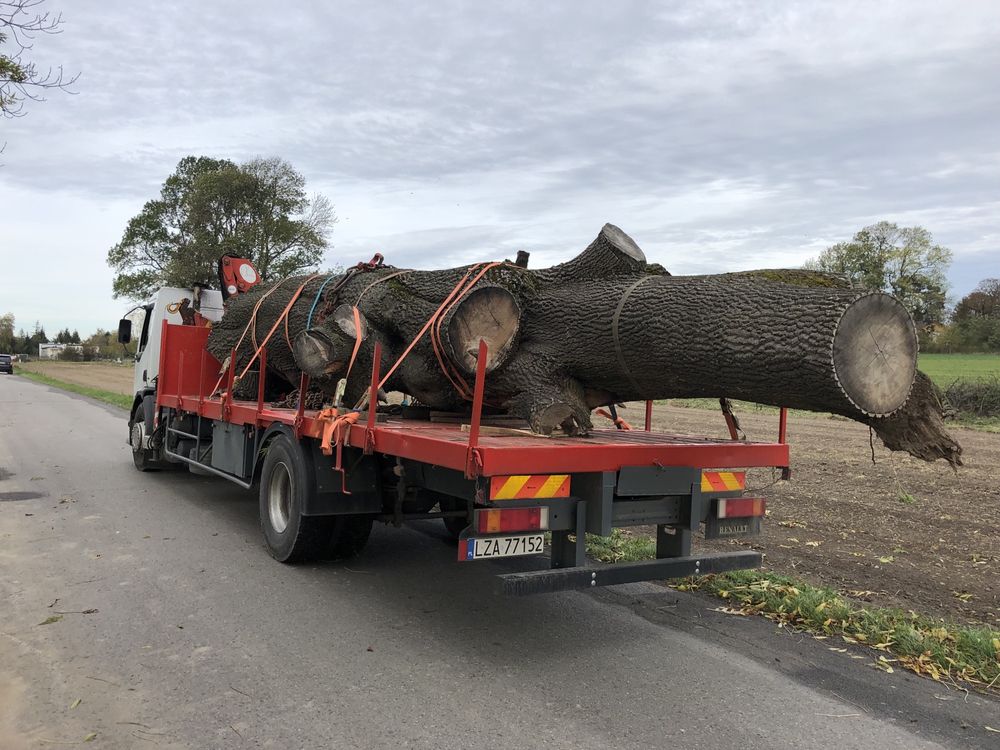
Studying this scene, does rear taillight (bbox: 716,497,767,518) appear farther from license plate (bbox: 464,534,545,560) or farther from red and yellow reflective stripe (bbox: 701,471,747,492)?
license plate (bbox: 464,534,545,560)

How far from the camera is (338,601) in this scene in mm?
4934

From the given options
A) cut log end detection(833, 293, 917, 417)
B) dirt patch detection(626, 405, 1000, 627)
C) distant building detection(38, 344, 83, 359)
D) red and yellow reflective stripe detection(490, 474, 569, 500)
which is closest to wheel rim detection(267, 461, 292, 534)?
red and yellow reflective stripe detection(490, 474, 569, 500)

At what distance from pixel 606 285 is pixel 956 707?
278 centimetres

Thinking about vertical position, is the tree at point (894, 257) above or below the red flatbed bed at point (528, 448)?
above

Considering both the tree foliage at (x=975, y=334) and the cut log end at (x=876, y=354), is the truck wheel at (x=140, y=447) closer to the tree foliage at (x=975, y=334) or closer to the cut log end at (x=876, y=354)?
the cut log end at (x=876, y=354)

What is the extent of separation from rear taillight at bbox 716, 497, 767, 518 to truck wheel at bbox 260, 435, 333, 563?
107 inches

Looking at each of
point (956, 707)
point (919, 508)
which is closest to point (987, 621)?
point (956, 707)

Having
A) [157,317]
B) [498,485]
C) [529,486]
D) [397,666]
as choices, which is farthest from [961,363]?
[397,666]

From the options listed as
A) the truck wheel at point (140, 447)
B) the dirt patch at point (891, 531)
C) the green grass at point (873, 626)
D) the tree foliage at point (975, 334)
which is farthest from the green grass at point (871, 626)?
the tree foliage at point (975, 334)

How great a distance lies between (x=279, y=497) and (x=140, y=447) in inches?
203

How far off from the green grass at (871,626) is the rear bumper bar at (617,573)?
1.41 feet

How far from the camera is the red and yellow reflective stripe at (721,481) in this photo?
454 centimetres

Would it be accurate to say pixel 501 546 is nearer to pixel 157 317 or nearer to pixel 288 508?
pixel 288 508

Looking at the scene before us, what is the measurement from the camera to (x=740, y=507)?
4.76m
